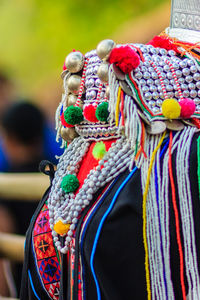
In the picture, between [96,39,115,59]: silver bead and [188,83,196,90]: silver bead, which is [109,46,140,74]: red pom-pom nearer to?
[96,39,115,59]: silver bead

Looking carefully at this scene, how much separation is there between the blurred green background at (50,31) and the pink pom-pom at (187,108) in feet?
6.39

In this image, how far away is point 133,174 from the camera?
1033 millimetres

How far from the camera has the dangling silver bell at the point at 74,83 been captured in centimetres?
116

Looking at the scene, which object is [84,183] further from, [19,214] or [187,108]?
[19,214]

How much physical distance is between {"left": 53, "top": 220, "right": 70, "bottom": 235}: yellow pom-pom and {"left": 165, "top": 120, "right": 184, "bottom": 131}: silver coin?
1.02 feet

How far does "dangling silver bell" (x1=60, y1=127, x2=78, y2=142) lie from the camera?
1.23 m

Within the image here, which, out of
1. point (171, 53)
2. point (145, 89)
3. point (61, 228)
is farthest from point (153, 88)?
point (61, 228)

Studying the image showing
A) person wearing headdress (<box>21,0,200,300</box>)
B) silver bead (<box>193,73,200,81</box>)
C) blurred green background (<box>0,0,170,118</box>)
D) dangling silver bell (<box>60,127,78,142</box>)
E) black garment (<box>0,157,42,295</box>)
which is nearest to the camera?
person wearing headdress (<box>21,0,200,300</box>)

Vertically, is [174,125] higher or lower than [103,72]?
lower

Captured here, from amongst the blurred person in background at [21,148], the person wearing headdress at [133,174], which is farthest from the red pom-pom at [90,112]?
the blurred person in background at [21,148]

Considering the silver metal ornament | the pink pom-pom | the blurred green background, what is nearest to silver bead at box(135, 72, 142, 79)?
the pink pom-pom

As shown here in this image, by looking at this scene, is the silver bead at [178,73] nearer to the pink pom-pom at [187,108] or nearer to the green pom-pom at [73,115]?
the pink pom-pom at [187,108]

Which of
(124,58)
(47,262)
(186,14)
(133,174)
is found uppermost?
(186,14)

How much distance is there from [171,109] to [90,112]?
19 cm
